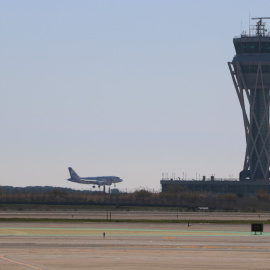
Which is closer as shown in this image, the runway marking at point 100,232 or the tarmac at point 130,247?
the tarmac at point 130,247

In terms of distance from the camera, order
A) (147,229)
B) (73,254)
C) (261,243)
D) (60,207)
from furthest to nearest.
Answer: (60,207)
(147,229)
(261,243)
(73,254)

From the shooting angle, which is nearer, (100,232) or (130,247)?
(130,247)

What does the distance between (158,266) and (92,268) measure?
4547 millimetres

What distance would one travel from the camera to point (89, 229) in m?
98.0

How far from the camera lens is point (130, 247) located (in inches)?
2773

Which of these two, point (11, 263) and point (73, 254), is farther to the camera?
point (73, 254)

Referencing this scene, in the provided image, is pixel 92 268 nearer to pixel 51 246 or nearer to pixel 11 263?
pixel 11 263

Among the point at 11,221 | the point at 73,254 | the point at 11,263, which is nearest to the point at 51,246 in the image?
the point at 73,254

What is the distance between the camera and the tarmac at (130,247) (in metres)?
56.2

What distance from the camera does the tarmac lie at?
56.2m

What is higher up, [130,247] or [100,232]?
[100,232]

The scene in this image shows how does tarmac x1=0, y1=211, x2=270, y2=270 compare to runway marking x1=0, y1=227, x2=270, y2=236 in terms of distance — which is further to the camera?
runway marking x1=0, y1=227, x2=270, y2=236

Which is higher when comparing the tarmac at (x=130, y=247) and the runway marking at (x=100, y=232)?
the runway marking at (x=100, y=232)

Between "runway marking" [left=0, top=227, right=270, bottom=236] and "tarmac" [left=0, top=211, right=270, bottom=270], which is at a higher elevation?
"runway marking" [left=0, top=227, right=270, bottom=236]
